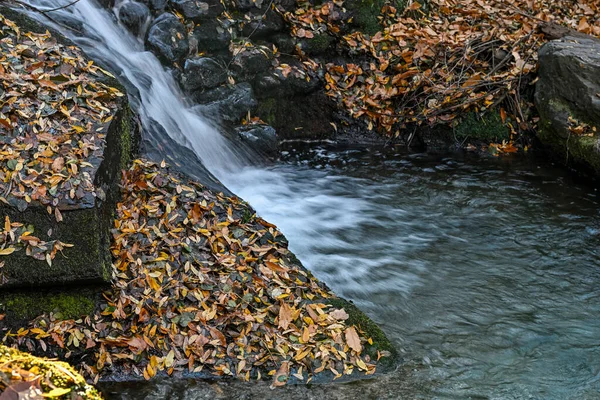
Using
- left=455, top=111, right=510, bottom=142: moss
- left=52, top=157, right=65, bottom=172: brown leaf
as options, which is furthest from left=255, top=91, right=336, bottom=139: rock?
left=52, top=157, right=65, bottom=172: brown leaf

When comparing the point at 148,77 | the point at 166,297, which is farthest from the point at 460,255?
the point at 148,77

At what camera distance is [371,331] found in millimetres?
4469

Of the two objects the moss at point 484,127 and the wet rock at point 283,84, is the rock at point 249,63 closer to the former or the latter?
the wet rock at point 283,84

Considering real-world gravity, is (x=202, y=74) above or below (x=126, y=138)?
above

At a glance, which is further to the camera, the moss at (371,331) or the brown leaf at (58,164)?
the brown leaf at (58,164)

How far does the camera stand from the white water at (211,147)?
645 cm

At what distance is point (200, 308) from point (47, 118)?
195 cm

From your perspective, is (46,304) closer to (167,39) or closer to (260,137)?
(260,137)

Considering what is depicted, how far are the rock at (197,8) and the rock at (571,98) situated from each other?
14.8 feet

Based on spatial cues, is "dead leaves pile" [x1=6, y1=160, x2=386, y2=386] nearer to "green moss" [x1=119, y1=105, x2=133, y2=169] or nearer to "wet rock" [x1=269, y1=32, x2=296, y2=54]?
"green moss" [x1=119, y1=105, x2=133, y2=169]

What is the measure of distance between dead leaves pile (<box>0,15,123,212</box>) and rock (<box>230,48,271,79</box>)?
299 centimetres

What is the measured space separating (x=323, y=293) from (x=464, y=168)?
161 inches

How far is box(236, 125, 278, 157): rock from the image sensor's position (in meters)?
8.21

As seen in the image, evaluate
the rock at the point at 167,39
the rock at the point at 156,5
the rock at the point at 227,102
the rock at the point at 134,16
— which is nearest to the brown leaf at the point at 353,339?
the rock at the point at 227,102
